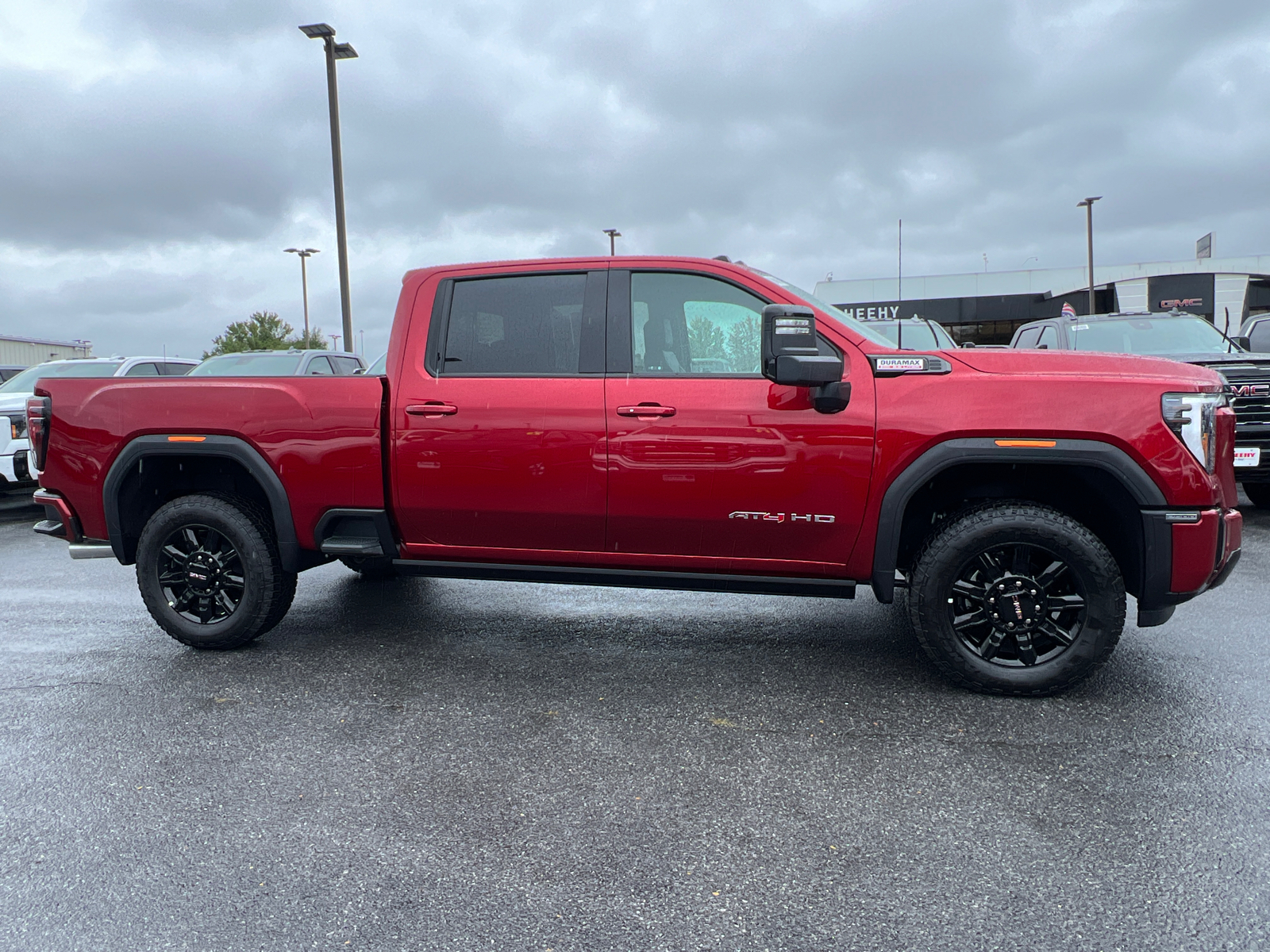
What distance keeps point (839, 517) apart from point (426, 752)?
75.8 inches

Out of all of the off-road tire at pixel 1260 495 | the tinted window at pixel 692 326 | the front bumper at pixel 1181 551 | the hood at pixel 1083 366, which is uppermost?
the tinted window at pixel 692 326

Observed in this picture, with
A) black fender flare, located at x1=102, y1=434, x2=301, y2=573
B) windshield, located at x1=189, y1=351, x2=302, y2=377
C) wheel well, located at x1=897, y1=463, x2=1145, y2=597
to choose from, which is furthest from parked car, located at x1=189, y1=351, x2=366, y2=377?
wheel well, located at x1=897, y1=463, x2=1145, y2=597

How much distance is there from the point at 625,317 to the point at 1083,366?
6.47 feet

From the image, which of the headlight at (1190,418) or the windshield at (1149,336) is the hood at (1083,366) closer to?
the headlight at (1190,418)

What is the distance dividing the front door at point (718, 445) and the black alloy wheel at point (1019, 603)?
1.84 ft

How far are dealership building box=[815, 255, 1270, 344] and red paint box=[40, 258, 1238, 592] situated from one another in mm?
23019

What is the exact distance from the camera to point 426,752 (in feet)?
10.9

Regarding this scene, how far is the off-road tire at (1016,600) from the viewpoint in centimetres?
362

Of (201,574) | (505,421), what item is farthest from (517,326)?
(201,574)

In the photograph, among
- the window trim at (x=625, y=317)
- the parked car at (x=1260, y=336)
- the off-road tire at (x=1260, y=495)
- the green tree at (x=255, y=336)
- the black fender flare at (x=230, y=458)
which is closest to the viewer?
the window trim at (x=625, y=317)

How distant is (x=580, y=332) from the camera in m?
4.14

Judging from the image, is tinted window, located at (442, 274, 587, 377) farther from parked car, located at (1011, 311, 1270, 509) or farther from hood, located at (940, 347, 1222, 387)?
parked car, located at (1011, 311, 1270, 509)

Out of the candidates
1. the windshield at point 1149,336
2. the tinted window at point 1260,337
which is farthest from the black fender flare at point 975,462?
the tinted window at point 1260,337

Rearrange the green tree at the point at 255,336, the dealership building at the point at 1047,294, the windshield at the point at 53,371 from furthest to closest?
the green tree at the point at 255,336 → the dealership building at the point at 1047,294 → the windshield at the point at 53,371
